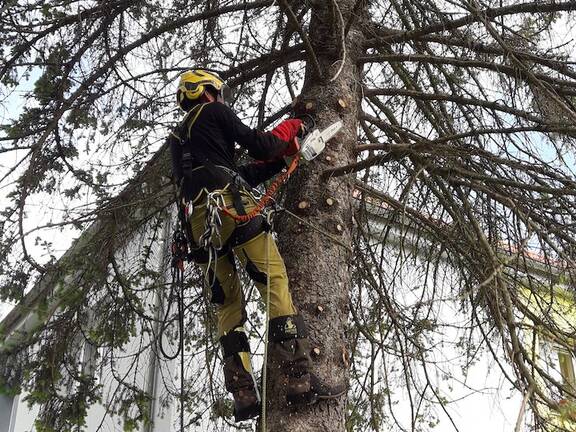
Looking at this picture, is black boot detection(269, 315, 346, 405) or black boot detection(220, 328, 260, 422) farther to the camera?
black boot detection(220, 328, 260, 422)

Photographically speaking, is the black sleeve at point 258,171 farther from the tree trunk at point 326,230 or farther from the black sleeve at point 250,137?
the black sleeve at point 250,137

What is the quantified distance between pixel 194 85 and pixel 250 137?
0.44 m

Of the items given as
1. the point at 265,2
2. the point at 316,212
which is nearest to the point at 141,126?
the point at 265,2

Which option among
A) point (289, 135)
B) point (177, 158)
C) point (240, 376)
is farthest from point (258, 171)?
point (240, 376)

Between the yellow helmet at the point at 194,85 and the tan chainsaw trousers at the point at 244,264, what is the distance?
0.55m

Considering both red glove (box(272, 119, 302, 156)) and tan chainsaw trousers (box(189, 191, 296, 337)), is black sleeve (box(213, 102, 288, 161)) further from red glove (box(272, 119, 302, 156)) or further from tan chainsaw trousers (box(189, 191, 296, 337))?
tan chainsaw trousers (box(189, 191, 296, 337))

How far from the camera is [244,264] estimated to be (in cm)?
365

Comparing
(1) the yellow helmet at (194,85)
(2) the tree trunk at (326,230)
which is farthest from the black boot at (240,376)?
(1) the yellow helmet at (194,85)

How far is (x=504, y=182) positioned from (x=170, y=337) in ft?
11.2

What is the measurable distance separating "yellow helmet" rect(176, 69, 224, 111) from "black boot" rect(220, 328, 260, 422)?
3.98 ft

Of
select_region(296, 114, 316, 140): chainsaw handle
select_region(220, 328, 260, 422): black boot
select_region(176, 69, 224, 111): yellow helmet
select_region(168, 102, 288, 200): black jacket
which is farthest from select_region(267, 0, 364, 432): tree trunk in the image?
select_region(176, 69, 224, 111): yellow helmet

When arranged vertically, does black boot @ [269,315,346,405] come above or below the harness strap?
below

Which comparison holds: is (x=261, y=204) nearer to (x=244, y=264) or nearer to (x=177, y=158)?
(x=244, y=264)

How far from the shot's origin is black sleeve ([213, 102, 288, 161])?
359 cm
